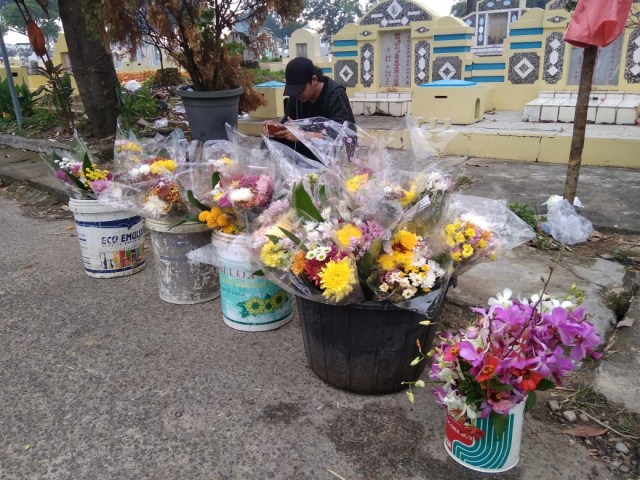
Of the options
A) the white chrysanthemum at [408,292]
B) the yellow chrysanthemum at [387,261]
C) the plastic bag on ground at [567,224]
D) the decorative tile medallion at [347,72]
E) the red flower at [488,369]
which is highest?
the decorative tile medallion at [347,72]

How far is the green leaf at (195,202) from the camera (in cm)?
299

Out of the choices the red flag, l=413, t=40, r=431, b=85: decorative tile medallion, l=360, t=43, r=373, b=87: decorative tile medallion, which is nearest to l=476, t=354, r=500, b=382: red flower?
the red flag

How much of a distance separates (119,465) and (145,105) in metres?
8.41

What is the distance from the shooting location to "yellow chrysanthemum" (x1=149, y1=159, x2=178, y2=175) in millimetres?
3320

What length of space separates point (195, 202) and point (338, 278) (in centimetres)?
130

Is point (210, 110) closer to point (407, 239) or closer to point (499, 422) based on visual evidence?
point (407, 239)

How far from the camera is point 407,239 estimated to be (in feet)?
7.01

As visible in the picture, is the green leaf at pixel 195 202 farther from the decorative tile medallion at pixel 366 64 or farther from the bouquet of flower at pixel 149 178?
the decorative tile medallion at pixel 366 64

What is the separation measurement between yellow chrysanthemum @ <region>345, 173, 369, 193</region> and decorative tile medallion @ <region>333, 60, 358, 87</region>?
27.1 feet

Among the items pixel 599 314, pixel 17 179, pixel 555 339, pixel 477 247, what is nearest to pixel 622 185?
pixel 599 314

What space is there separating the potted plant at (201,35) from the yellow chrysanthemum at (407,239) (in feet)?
15.5

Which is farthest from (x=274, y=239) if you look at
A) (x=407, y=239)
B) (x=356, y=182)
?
(x=407, y=239)

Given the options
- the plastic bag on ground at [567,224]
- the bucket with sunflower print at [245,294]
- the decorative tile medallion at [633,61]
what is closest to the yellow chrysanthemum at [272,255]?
the bucket with sunflower print at [245,294]

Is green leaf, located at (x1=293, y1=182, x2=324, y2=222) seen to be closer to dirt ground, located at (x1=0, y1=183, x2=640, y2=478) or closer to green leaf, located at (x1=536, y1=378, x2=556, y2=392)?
dirt ground, located at (x1=0, y1=183, x2=640, y2=478)
